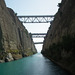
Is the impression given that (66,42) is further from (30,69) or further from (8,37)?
(8,37)

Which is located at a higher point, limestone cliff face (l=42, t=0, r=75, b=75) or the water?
limestone cliff face (l=42, t=0, r=75, b=75)

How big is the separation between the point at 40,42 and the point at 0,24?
294 feet

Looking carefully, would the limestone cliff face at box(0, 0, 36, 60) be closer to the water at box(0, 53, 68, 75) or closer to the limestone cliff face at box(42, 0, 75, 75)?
the water at box(0, 53, 68, 75)

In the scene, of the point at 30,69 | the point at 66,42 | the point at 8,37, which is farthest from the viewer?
the point at 8,37

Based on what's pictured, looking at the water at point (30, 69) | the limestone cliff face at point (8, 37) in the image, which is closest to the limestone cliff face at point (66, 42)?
the water at point (30, 69)

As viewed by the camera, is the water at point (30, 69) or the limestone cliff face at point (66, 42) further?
the limestone cliff face at point (66, 42)

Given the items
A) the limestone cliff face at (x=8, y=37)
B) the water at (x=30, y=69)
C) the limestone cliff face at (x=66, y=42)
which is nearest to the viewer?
the water at (x=30, y=69)

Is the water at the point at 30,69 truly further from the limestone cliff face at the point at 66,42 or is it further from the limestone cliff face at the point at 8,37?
the limestone cliff face at the point at 8,37

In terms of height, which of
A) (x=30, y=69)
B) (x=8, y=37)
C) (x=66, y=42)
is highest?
(x=66, y=42)

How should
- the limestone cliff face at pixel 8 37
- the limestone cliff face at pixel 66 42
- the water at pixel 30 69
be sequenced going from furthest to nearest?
the limestone cliff face at pixel 8 37 → the limestone cliff face at pixel 66 42 → the water at pixel 30 69

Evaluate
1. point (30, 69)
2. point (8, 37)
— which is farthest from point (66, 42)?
point (8, 37)

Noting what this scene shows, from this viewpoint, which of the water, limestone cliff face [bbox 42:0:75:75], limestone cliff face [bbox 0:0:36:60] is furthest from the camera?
limestone cliff face [bbox 0:0:36:60]

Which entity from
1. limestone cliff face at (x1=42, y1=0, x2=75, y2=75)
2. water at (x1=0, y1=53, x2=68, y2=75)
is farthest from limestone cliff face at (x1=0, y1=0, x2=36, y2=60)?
limestone cliff face at (x1=42, y1=0, x2=75, y2=75)

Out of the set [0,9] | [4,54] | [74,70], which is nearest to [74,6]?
[74,70]
